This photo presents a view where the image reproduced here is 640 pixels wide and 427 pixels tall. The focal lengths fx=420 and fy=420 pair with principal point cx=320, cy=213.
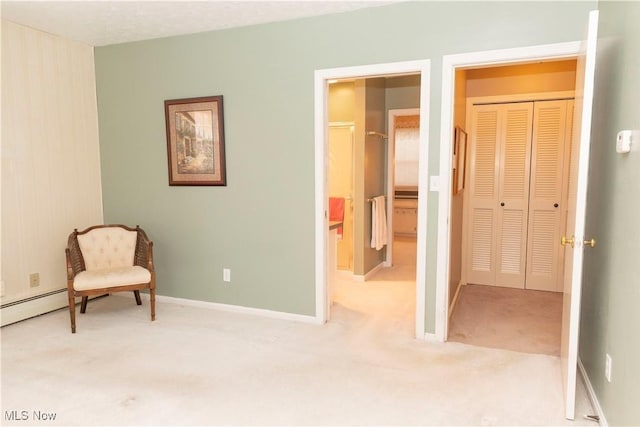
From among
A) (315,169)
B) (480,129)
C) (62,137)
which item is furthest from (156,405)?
(480,129)

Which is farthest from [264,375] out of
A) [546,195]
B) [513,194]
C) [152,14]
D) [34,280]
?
[546,195]

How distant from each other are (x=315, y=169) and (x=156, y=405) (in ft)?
6.43

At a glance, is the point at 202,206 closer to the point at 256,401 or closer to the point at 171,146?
the point at 171,146

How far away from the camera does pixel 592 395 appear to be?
2.29 meters

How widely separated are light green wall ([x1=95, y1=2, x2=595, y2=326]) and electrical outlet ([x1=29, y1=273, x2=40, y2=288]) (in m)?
0.86

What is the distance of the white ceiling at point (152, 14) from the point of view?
3004 mm

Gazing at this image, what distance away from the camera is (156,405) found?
7.49 feet

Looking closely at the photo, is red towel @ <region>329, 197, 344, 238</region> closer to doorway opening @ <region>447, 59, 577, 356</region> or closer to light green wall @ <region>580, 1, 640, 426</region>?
doorway opening @ <region>447, 59, 577, 356</region>

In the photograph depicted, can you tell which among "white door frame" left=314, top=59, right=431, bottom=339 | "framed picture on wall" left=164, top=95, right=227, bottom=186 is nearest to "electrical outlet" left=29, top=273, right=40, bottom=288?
"framed picture on wall" left=164, top=95, right=227, bottom=186

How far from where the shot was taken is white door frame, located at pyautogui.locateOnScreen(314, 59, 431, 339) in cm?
300

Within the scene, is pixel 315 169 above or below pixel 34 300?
above

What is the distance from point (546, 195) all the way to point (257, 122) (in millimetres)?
3064

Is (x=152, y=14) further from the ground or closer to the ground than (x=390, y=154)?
further from the ground

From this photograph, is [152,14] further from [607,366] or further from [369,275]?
[607,366]
